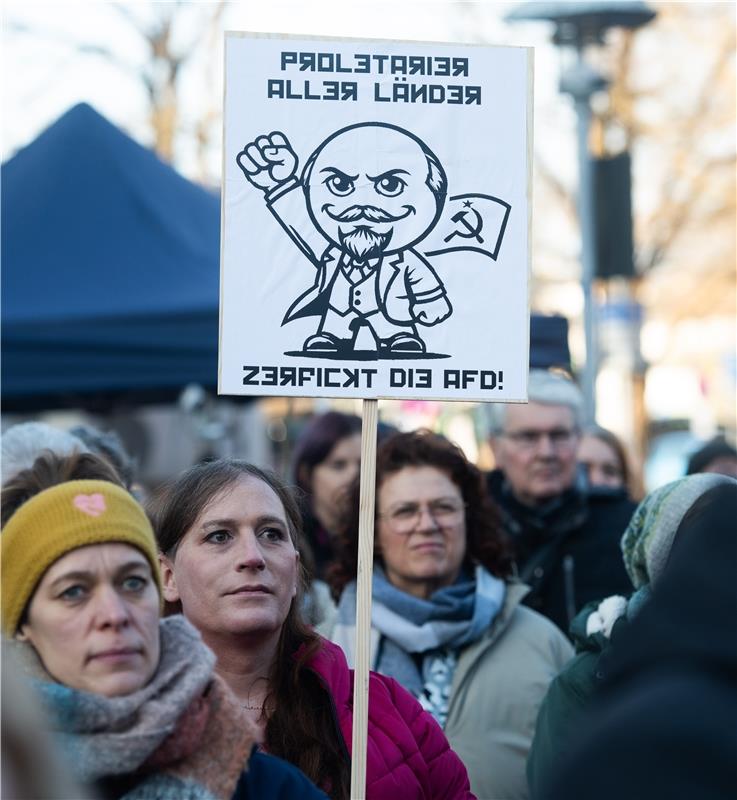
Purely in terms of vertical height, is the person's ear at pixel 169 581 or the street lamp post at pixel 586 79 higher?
the street lamp post at pixel 586 79

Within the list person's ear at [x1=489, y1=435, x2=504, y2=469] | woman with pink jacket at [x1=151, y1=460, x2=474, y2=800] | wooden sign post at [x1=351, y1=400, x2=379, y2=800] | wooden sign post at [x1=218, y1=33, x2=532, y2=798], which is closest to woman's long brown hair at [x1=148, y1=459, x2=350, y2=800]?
woman with pink jacket at [x1=151, y1=460, x2=474, y2=800]

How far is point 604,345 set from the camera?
13.7 metres

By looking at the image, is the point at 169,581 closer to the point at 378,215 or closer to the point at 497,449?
the point at 378,215

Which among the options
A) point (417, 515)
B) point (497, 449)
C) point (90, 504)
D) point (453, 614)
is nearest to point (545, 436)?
point (497, 449)

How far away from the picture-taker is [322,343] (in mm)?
3684

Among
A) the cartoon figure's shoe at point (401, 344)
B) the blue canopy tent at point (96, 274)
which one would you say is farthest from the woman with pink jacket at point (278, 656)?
the blue canopy tent at point (96, 274)

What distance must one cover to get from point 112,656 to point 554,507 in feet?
12.7

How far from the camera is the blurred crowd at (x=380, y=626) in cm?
160

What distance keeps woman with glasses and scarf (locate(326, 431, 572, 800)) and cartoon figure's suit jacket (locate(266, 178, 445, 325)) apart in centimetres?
143

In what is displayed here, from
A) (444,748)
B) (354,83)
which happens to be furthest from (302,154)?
(444,748)

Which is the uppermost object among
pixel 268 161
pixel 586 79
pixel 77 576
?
pixel 586 79

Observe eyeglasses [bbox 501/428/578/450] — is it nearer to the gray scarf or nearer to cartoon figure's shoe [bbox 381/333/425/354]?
the gray scarf

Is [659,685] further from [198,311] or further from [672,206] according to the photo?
[672,206]

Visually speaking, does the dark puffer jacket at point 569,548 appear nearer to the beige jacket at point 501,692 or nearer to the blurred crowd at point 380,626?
the blurred crowd at point 380,626
